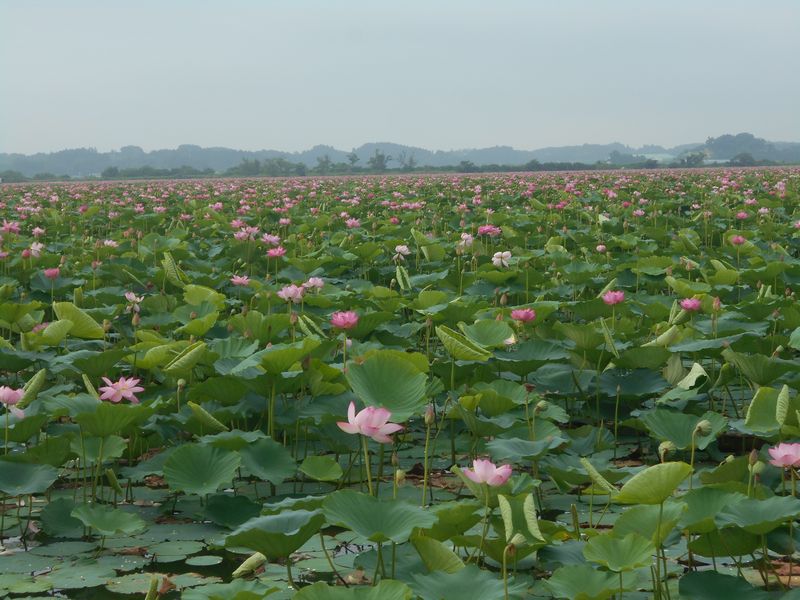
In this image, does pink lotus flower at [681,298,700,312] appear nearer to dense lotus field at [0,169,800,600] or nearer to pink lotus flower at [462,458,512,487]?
dense lotus field at [0,169,800,600]

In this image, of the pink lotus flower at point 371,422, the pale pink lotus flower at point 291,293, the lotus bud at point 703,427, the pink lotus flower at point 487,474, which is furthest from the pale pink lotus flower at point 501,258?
the pink lotus flower at point 487,474

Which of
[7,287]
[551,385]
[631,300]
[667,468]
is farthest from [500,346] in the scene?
[7,287]

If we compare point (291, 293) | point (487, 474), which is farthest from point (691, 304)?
point (487, 474)

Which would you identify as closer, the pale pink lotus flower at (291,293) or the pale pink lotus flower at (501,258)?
the pale pink lotus flower at (291,293)

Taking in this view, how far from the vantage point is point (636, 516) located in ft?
5.73

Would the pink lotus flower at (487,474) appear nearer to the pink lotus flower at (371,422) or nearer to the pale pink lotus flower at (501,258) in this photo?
the pink lotus flower at (371,422)

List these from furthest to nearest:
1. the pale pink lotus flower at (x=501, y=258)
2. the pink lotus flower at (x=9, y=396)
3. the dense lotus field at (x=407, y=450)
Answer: the pale pink lotus flower at (x=501, y=258)
the pink lotus flower at (x=9, y=396)
the dense lotus field at (x=407, y=450)

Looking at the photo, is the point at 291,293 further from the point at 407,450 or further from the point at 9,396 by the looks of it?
the point at 9,396

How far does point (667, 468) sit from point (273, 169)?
163 feet

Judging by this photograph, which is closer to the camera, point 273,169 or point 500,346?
point 500,346

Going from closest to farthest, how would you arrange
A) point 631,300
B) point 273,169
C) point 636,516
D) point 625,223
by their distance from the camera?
1. point 636,516
2. point 631,300
3. point 625,223
4. point 273,169

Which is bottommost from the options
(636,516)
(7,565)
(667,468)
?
(7,565)

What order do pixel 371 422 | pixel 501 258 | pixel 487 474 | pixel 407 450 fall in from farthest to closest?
1. pixel 501 258
2. pixel 407 450
3. pixel 371 422
4. pixel 487 474

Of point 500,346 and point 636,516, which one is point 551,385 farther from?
point 636,516
